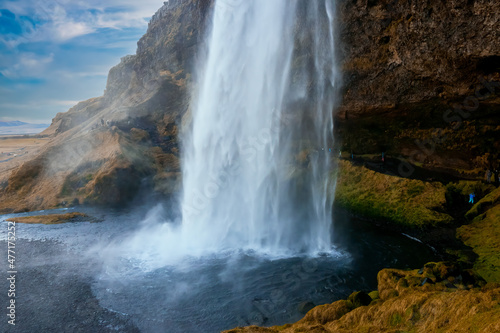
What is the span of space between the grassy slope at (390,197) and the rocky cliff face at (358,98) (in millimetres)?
2394

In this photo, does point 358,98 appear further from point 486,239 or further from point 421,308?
point 421,308

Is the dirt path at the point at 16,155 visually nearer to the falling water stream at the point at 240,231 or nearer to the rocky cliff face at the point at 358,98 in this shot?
the rocky cliff face at the point at 358,98

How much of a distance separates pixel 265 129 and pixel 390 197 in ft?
39.4

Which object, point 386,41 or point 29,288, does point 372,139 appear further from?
point 29,288

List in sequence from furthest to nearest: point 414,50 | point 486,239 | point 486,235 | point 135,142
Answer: point 135,142, point 414,50, point 486,235, point 486,239

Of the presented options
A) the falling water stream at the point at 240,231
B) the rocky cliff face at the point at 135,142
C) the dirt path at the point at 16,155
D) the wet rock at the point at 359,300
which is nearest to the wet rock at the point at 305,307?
the falling water stream at the point at 240,231

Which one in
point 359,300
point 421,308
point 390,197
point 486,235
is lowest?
point 359,300

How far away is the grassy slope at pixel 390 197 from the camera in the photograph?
21394 millimetres

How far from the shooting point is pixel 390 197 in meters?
23.7

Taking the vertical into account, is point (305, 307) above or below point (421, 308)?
below

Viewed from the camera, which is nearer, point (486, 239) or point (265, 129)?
point (486, 239)

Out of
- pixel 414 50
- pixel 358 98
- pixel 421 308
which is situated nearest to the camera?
pixel 421 308

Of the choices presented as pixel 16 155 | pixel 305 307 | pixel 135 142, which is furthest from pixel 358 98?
pixel 16 155

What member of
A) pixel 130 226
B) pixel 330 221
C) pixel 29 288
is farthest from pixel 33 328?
pixel 330 221
